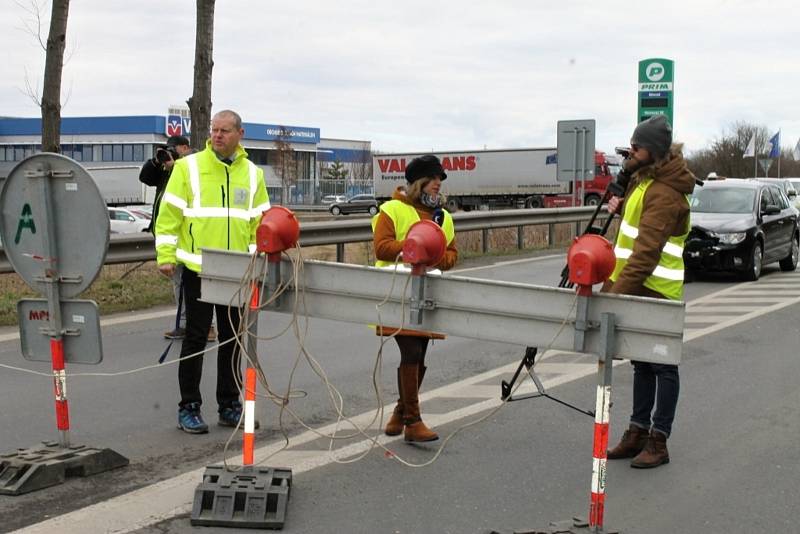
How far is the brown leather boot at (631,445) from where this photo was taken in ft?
20.1

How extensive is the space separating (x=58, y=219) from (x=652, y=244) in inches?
127

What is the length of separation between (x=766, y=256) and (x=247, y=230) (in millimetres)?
12697

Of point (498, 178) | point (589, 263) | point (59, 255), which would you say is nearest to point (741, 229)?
point (589, 263)

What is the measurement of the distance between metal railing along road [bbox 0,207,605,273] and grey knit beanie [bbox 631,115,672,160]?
13.6 ft

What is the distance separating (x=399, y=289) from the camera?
4887 mm

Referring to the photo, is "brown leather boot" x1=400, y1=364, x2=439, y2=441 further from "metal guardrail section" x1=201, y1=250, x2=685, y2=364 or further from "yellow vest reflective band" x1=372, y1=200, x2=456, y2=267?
"metal guardrail section" x1=201, y1=250, x2=685, y2=364

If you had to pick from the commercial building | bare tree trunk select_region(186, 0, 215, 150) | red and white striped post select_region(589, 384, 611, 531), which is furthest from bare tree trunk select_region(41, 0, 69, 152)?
the commercial building

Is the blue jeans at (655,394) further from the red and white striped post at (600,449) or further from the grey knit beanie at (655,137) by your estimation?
the red and white striped post at (600,449)

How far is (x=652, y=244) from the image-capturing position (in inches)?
223

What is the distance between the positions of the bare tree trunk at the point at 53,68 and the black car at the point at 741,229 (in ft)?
31.8

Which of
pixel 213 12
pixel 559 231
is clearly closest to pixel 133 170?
pixel 559 231

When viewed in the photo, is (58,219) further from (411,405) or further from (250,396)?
(411,405)

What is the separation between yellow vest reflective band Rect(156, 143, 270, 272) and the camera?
252 inches

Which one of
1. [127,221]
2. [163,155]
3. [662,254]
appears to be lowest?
[127,221]
